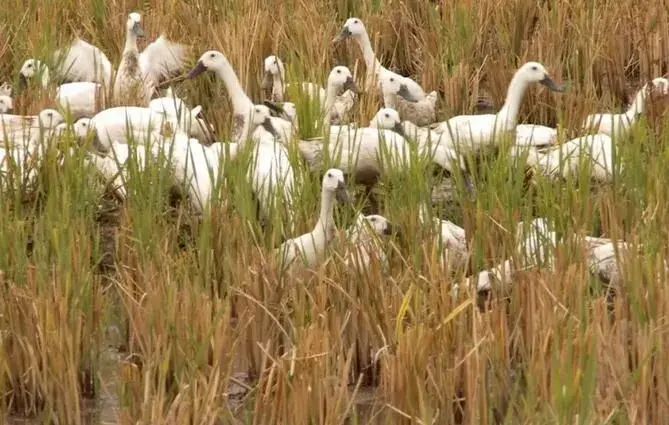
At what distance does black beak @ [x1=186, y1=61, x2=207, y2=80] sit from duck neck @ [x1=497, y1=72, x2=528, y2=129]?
4.13 feet

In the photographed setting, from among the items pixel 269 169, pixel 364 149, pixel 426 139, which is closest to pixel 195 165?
pixel 269 169

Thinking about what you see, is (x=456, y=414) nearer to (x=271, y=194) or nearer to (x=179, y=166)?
(x=271, y=194)

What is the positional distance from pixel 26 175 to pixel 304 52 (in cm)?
242

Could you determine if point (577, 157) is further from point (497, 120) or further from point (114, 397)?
point (114, 397)

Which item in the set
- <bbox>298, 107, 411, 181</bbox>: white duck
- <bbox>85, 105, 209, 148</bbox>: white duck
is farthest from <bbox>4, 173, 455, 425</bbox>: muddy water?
<bbox>85, 105, 209, 148</bbox>: white duck

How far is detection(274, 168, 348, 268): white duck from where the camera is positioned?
528 centimetres

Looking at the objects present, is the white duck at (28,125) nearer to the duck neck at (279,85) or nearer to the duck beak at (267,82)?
the duck neck at (279,85)

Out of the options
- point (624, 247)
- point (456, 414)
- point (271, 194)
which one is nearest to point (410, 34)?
point (271, 194)

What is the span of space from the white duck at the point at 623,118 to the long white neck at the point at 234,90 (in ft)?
4.45

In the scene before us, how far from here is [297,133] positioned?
22.9 feet

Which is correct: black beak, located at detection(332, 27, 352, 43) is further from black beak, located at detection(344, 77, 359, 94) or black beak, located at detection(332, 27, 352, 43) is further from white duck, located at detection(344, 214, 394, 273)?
white duck, located at detection(344, 214, 394, 273)

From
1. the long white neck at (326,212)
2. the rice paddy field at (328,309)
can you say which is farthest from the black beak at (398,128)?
the long white neck at (326,212)

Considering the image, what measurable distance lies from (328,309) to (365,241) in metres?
0.53

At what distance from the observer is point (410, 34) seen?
903 cm
